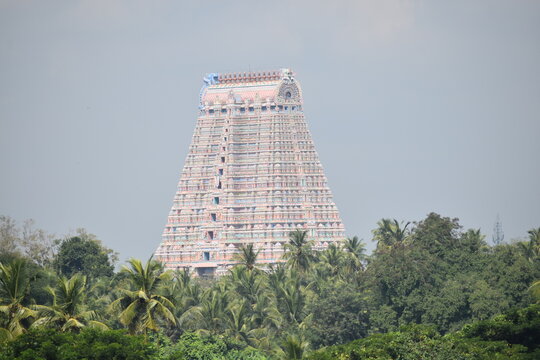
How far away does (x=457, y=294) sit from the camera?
12294 cm

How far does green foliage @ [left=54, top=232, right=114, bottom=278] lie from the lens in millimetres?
161425

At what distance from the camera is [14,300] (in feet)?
279

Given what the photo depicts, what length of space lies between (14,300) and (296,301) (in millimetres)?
48316

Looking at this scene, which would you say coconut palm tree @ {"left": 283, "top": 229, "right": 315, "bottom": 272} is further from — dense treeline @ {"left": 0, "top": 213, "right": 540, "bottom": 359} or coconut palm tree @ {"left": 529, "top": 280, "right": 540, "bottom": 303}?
coconut palm tree @ {"left": 529, "top": 280, "right": 540, "bottom": 303}

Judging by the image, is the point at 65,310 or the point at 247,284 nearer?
the point at 65,310

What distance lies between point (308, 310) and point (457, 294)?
15.9 m

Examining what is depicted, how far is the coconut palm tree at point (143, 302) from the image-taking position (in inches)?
3447

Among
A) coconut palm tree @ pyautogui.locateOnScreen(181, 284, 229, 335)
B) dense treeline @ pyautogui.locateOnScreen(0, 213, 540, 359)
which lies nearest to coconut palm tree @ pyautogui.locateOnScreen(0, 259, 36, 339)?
dense treeline @ pyautogui.locateOnScreen(0, 213, 540, 359)

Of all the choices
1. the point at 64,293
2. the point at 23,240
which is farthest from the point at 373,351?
the point at 23,240

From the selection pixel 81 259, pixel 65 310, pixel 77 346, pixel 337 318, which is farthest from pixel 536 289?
pixel 81 259

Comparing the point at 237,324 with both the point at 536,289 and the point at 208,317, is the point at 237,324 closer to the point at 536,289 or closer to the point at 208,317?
the point at 208,317

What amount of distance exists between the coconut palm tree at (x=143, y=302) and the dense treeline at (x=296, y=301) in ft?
0.32

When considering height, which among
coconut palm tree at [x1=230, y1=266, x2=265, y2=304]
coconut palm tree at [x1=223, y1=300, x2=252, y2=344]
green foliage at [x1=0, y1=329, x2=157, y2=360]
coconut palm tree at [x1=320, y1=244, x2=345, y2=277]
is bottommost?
green foliage at [x1=0, y1=329, x2=157, y2=360]

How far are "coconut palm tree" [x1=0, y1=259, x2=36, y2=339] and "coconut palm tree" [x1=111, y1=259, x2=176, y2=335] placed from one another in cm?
611
